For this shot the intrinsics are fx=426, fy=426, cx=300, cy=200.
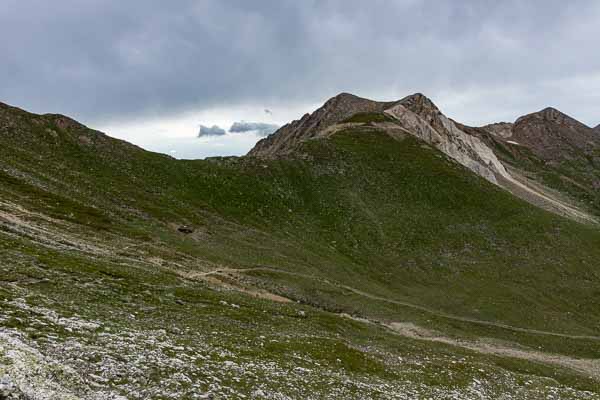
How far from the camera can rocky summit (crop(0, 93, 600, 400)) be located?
2156cm

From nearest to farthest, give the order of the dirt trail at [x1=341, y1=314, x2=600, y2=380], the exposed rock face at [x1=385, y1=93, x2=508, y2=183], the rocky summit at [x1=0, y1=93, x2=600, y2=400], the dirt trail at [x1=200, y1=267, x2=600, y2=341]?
→ the rocky summit at [x1=0, y1=93, x2=600, y2=400] → the dirt trail at [x1=341, y1=314, x2=600, y2=380] → the dirt trail at [x1=200, y1=267, x2=600, y2=341] → the exposed rock face at [x1=385, y1=93, x2=508, y2=183]

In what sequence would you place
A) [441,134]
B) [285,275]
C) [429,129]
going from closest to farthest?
[285,275], [429,129], [441,134]

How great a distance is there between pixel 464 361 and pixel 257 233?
45625 millimetres

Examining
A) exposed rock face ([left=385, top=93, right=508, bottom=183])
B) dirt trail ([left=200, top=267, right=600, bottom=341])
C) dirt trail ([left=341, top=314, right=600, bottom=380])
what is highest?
exposed rock face ([left=385, top=93, right=508, bottom=183])

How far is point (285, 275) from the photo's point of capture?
6172 cm

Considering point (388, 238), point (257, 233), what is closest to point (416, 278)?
point (388, 238)

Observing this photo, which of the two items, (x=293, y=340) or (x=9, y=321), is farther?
(x=293, y=340)

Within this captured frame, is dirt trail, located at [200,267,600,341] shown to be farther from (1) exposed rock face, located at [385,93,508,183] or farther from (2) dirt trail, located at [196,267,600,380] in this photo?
(1) exposed rock face, located at [385,93,508,183]

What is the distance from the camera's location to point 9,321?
61.9ft

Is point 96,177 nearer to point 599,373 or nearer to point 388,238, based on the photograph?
point 388,238

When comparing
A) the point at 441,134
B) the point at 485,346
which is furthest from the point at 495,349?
the point at 441,134

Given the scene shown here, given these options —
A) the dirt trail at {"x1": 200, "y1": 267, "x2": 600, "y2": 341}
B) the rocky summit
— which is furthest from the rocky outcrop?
the dirt trail at {"x1": 200, "y1": 267, "x2": 600, "y2": 341}

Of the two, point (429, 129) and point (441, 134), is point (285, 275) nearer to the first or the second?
point (429, 129)

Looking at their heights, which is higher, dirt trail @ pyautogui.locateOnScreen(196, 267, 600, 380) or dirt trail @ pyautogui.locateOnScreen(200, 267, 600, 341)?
dirt trail @ pyautogui.locateOnScreen(200, 267, 600, 341)
